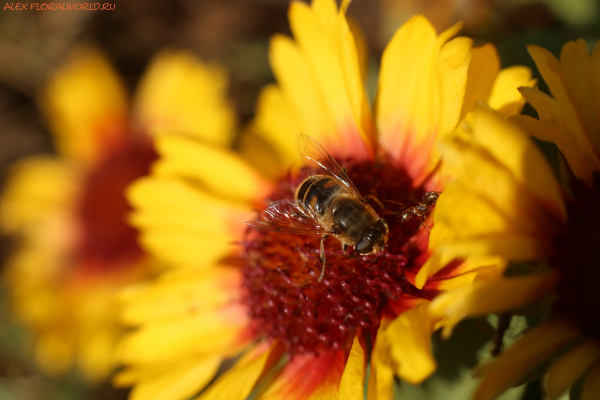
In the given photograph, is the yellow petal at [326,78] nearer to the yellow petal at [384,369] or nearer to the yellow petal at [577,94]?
the yellow petal at [577,94]

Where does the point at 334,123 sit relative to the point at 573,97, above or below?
above

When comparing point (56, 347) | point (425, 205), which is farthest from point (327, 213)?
point (56, 347)

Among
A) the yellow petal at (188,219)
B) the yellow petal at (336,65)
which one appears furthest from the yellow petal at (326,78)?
the yellow petal at (188,219)

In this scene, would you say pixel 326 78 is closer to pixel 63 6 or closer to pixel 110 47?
pixel 110 47

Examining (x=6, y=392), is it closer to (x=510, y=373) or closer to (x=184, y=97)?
(x=184, y=97)

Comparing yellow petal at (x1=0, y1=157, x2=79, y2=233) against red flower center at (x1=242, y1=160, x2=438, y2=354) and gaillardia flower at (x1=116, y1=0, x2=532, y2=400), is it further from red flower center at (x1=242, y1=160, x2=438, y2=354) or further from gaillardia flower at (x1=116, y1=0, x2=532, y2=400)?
red flower center at (x1=242, y1=160, x2=438, y2=354)

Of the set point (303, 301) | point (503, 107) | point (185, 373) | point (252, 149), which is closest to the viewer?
point (503, 107)

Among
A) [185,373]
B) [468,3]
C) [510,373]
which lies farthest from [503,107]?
[468,3]
